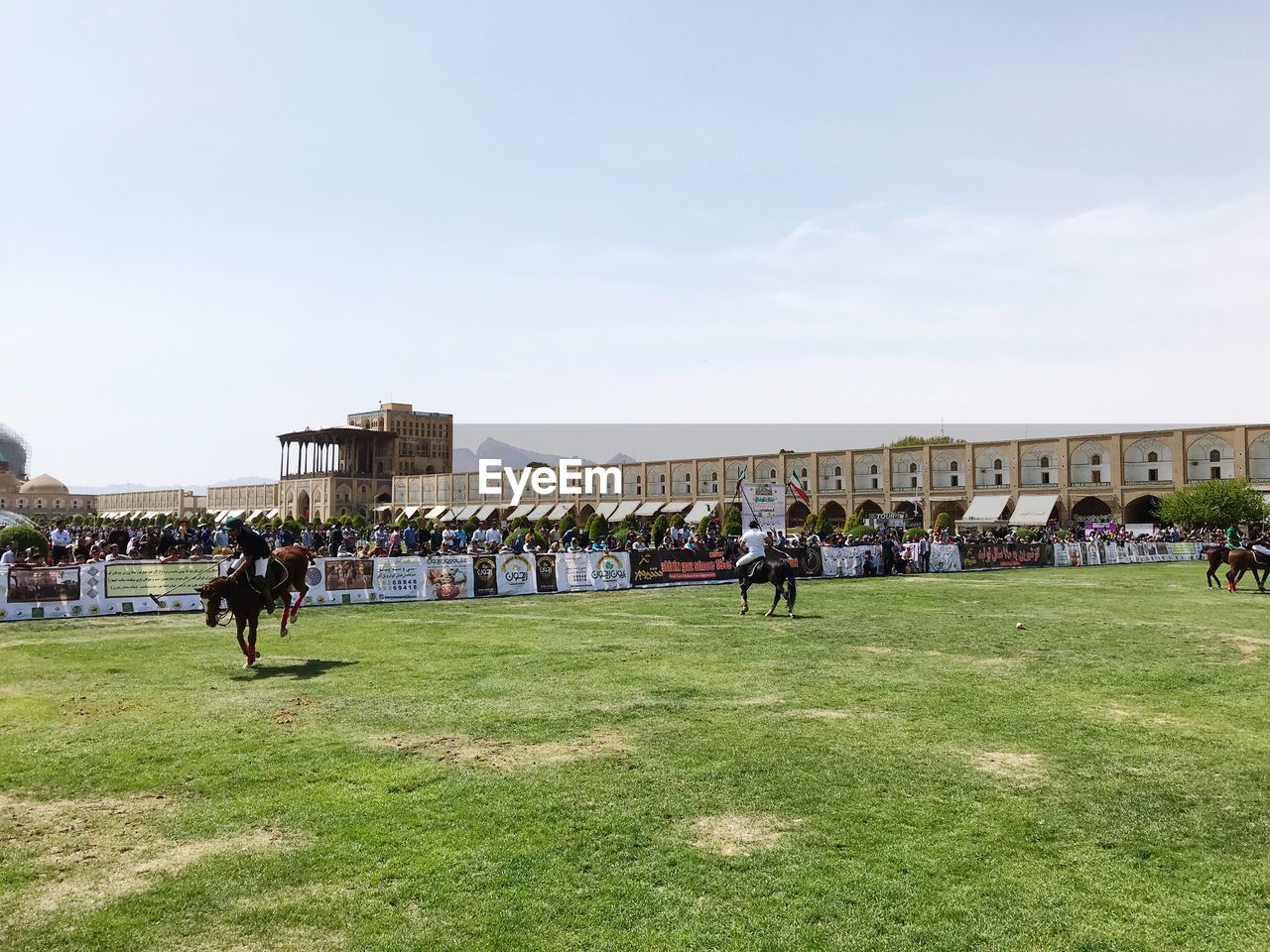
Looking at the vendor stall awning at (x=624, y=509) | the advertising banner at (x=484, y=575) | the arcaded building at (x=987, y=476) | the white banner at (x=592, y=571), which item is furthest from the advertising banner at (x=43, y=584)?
the vendor stall awning at (x=624, y=509)

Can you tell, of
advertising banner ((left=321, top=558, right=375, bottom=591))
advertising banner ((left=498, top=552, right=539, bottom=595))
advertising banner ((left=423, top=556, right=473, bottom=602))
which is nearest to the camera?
advertising banner ((left=321, top=558, right=375, bottom=591))

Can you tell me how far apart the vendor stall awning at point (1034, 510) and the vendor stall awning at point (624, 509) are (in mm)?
38528

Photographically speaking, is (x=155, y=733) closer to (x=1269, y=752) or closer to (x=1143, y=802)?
(x=1143, y=802)

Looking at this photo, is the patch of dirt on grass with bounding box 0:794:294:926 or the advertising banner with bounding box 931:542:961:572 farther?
the advertising banner with bounding box 931:542:961:572

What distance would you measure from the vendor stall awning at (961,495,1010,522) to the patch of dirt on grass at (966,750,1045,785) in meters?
65.4

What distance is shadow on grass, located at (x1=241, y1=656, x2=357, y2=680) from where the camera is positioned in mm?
13344

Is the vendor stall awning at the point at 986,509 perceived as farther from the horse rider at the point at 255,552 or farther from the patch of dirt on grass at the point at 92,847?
the patch of dirt on grass at the point at 92,847

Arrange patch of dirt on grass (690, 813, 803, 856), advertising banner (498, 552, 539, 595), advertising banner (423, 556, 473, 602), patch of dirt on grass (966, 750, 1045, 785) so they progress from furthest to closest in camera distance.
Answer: advertising banner (498, 552, 539, 595) < advertising banner (423, 556, 473, 602) < patch of dirt on grass (966, 750, 1045, 785) < patch of dirt on grass (690, 813, 803, 856)

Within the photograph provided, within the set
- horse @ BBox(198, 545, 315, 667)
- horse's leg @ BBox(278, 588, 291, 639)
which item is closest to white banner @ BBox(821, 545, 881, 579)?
horse's leg @ BBox(278, 588, 291, 639)

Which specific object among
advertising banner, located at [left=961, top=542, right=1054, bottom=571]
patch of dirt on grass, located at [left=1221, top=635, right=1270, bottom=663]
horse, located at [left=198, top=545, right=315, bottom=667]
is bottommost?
advertising banner, located at [left=961, top=542, right=1054, bottom=571]

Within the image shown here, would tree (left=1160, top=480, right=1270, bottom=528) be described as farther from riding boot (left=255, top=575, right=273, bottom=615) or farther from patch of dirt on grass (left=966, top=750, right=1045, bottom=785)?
riding boot (left=255, top=575, right=273, bottom=615)

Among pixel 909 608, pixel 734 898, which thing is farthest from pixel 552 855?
pixel 909 608

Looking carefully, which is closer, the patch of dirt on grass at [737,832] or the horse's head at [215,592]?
the patch of dirt on grass at [737,832]

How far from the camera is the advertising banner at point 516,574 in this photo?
27094 mm
